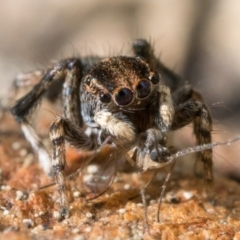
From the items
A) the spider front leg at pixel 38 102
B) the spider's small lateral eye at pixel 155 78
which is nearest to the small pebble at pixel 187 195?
the spider's small lateral eye at pixel 155 78

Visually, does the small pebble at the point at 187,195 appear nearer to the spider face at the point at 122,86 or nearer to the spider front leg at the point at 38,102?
the spider face at the point at 122,86

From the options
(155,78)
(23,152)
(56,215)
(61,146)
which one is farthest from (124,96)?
(23,152)

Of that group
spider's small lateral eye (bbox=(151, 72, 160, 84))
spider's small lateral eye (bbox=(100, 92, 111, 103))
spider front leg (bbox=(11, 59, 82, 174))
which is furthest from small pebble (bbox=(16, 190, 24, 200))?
spider's small lateral eye (bbox=(151, 72, 160, 84))

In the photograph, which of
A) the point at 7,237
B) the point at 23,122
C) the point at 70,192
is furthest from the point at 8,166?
the point at 7,237

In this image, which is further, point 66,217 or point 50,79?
point 50,79

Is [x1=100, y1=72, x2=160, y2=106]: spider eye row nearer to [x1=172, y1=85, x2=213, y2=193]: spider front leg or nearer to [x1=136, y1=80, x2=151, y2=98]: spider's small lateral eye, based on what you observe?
[x1=136, y1=80, x2=151, y2=98]: spider's small lateral eye

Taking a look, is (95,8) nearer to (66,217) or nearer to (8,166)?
(8,166)
